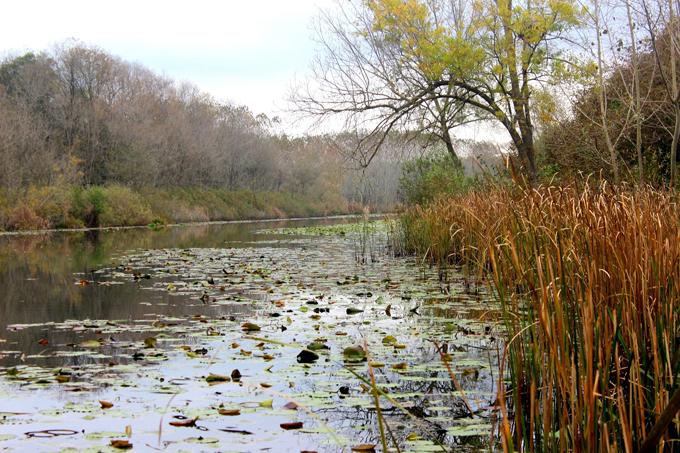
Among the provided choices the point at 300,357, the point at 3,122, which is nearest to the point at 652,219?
the point at 300,357

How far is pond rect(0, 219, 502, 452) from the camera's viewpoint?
372cm

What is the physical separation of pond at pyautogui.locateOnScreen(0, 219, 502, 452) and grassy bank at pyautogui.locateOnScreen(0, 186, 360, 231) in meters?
21.0

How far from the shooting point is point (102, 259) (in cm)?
1611

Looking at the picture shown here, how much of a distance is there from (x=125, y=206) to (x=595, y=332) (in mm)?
36753

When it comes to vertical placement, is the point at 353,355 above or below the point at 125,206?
below

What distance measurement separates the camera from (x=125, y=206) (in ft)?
124

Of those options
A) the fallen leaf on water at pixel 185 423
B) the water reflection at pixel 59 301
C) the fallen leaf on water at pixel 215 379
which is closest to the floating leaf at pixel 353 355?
the fallen leaf on water at pixel 215 379

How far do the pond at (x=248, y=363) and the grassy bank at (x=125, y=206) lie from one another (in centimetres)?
2095

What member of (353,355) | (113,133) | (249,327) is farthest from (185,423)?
(113,133)

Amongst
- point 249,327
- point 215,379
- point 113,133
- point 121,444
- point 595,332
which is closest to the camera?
point 595,332

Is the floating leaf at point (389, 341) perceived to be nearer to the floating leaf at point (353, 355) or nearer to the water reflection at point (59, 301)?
the floating leaf at point (353, 355)

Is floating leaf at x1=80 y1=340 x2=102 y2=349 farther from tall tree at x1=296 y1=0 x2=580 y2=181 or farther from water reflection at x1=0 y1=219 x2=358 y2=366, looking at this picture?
tall tree at x1=296 y1=0 x2=580 y2=181

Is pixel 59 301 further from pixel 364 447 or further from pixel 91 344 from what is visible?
pixel 364 447

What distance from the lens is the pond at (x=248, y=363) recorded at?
3721 millimetres
